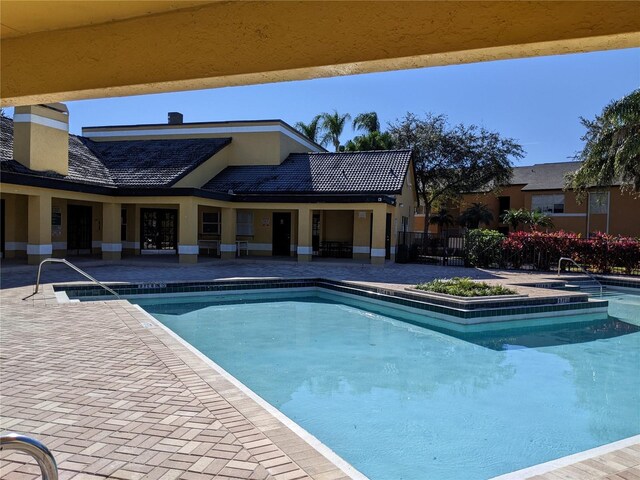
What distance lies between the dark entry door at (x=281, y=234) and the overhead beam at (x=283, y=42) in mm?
22285

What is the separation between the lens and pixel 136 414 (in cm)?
457

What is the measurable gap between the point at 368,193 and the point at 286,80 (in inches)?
782

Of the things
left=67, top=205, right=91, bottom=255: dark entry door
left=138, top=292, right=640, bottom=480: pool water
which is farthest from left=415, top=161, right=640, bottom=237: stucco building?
left=67, top=205, right=91, bottom=255: dark entry door

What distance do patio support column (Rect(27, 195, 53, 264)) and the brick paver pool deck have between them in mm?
9263

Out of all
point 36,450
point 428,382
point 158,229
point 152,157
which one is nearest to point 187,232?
point 158,229

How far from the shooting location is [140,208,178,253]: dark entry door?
24.1 m

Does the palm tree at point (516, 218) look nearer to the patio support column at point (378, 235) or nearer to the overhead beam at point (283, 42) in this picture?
the patio support column at point (378, 235)

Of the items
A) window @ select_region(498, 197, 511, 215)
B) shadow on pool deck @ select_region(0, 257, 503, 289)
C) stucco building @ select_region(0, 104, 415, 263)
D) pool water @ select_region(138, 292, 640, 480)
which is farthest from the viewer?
window @ select_region(498, 197, 511, 215)

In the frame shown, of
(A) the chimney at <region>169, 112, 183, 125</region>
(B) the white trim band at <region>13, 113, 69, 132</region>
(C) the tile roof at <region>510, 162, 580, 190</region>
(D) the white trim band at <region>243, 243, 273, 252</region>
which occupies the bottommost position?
(D) the white trim band at <region>243, 243, 273, 252</region>

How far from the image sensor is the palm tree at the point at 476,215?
129 ft

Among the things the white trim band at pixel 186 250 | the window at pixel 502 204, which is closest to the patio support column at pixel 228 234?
the white trim band at pixel 186 250

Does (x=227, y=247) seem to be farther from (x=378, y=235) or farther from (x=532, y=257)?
(x=532, y=257)

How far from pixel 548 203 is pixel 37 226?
3893 centimetres

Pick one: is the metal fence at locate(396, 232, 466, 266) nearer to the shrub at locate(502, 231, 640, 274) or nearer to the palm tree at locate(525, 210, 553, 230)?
the shrub at locate(502, 231, 640, 274)
